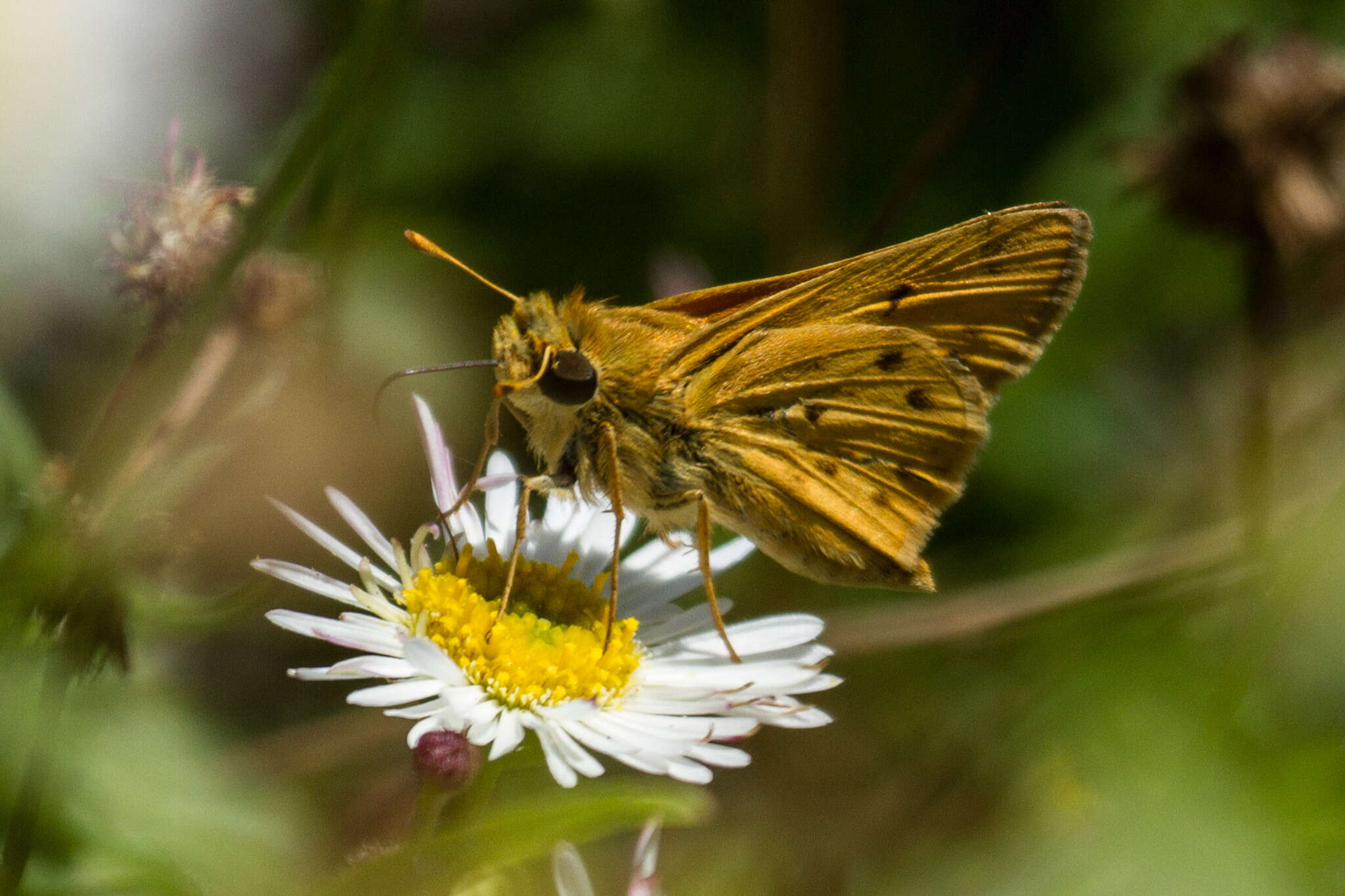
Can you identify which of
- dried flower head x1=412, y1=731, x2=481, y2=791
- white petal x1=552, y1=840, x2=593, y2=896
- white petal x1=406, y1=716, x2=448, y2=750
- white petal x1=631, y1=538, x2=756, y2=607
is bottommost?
white petal x1=552, y1=840, x2=593, y2=896

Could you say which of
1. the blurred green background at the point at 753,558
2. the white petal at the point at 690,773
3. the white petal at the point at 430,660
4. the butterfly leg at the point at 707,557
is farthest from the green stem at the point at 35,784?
the butterfly leg at the point at 707,557

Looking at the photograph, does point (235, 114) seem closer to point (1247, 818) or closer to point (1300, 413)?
point (1247, 818)

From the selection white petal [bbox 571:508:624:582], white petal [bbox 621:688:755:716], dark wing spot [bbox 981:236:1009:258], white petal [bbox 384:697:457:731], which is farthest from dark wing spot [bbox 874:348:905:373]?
white petal [bbox 384:697:457:731]

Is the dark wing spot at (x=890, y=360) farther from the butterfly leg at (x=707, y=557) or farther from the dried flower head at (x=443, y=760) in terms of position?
the dried flower head at (x=443, y=760)

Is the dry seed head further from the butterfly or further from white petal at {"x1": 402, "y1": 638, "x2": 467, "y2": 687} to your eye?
white petal at {"x1": 402, "y1": 638, "x2": 467, "y2": 687}

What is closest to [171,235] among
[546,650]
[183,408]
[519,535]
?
[183,408]

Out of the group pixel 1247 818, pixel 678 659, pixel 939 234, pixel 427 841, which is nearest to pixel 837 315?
pixel 939 234
